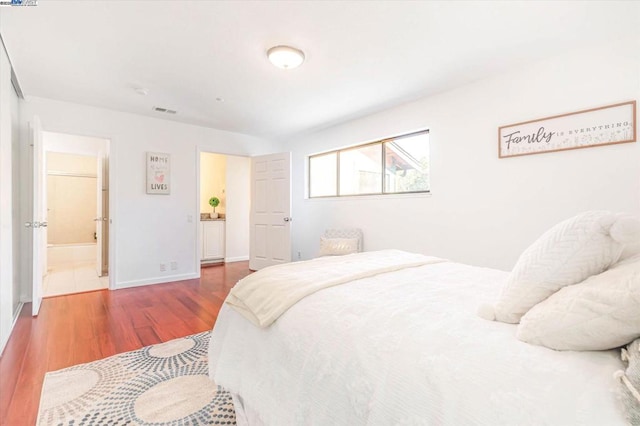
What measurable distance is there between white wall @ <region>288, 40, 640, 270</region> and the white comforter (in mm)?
1685

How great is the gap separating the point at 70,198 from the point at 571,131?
335 inches

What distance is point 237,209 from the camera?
6.20m

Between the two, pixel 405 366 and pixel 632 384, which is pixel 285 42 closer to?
pixel 405 366

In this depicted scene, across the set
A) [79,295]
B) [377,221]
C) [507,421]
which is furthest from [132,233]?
[507,421]

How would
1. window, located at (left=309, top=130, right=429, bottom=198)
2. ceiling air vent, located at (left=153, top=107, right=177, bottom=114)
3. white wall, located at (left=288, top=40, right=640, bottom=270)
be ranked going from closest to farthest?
white wall, located at (left=288, top=40, right=640, bottom=270) < window, located at (left=309, top=130, right=429, bottom=198) < ceiling air vent, located at (left=153, top=107, right=177, bottom=114)

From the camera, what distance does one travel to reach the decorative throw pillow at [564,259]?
83 cm

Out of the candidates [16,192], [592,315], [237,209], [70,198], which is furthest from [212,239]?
[592,315]

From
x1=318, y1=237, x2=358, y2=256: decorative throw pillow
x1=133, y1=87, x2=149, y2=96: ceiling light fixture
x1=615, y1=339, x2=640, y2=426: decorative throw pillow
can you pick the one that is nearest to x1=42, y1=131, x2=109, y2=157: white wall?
x1=133, y1=87, x2=149, y2=96: ceiling light fixture

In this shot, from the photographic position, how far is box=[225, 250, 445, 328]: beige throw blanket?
1.23 meters

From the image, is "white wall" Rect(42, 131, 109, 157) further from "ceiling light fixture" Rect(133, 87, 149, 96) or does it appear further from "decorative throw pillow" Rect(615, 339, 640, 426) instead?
"decorative throw pillow" Rect(615, 339, 640, 426)

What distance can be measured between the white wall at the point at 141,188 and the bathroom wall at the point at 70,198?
2.94 metres

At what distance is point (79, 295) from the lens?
12.0 ft

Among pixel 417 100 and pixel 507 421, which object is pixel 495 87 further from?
pixel 507 421

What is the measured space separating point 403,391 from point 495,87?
10.0ft
